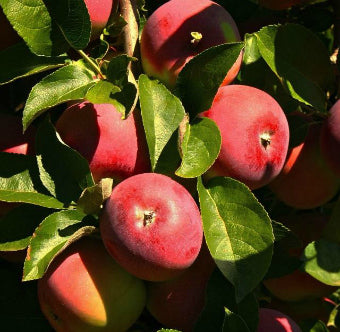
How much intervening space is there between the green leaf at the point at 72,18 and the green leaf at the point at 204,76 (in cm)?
19

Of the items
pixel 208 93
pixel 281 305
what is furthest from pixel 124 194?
pixel 281 305

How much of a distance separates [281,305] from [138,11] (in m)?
0.76

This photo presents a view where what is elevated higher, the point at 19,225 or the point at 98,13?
the point at 98,13

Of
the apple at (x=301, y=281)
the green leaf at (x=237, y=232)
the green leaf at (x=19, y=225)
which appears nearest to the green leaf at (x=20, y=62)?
the green leaf at (x=19, y=225)

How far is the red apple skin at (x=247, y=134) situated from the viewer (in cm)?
116

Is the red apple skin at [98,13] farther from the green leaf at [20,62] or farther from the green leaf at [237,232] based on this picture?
the green leaf at [237,232]

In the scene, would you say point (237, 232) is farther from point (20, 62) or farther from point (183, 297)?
point (20, 62)

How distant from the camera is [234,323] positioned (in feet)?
3.70

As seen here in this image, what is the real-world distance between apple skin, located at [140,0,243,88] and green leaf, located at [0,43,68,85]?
18 centimetres

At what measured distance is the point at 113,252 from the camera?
111cm

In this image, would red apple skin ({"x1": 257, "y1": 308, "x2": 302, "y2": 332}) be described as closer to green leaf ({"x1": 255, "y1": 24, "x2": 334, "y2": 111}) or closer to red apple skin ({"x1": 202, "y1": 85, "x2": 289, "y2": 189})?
red apple skin ({"x1": 202, "y1": 85, "x2": 289, "y2": 189})

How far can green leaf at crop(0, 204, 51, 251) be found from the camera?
1.19m

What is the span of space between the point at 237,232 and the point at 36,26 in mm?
510

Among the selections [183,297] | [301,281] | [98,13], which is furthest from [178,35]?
[301,281]
